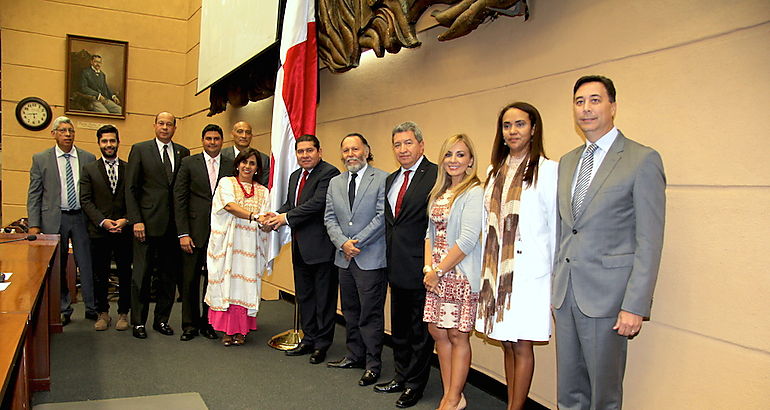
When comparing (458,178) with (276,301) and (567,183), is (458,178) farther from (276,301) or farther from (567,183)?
(276,301)

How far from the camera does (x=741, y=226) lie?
87.4 inches

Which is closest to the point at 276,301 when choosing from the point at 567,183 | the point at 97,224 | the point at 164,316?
the point at 164,316

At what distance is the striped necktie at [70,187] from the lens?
473 cm

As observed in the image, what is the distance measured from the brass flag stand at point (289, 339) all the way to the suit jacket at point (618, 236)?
8.07 ft

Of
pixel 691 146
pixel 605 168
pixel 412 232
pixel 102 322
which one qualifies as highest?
pixel 691 146

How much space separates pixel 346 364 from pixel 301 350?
1.42 ft

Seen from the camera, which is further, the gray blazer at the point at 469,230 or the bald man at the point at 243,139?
the bald man at the point at 243,139

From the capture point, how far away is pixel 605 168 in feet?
7.20

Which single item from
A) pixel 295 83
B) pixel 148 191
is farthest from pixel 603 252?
pixel 148 191

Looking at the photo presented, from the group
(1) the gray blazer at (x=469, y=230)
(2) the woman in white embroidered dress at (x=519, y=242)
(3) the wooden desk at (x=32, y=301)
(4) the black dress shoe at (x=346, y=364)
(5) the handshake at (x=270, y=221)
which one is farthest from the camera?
(5) the handshake at (x=270, y=221)

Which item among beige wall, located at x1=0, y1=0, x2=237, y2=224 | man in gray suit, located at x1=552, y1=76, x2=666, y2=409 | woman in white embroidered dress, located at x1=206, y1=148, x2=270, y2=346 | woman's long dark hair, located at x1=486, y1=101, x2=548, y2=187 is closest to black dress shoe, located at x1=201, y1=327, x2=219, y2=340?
woman in white embroidered dress, located at x1=206, y1=148, x2=270, y2=346

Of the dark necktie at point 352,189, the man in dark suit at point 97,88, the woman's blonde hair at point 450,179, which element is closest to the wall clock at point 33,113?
the man in dark suit at point 97,88

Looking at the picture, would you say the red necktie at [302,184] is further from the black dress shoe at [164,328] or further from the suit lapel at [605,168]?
the suit lapel at [605,168]

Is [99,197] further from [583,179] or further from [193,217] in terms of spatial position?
[583,179]
